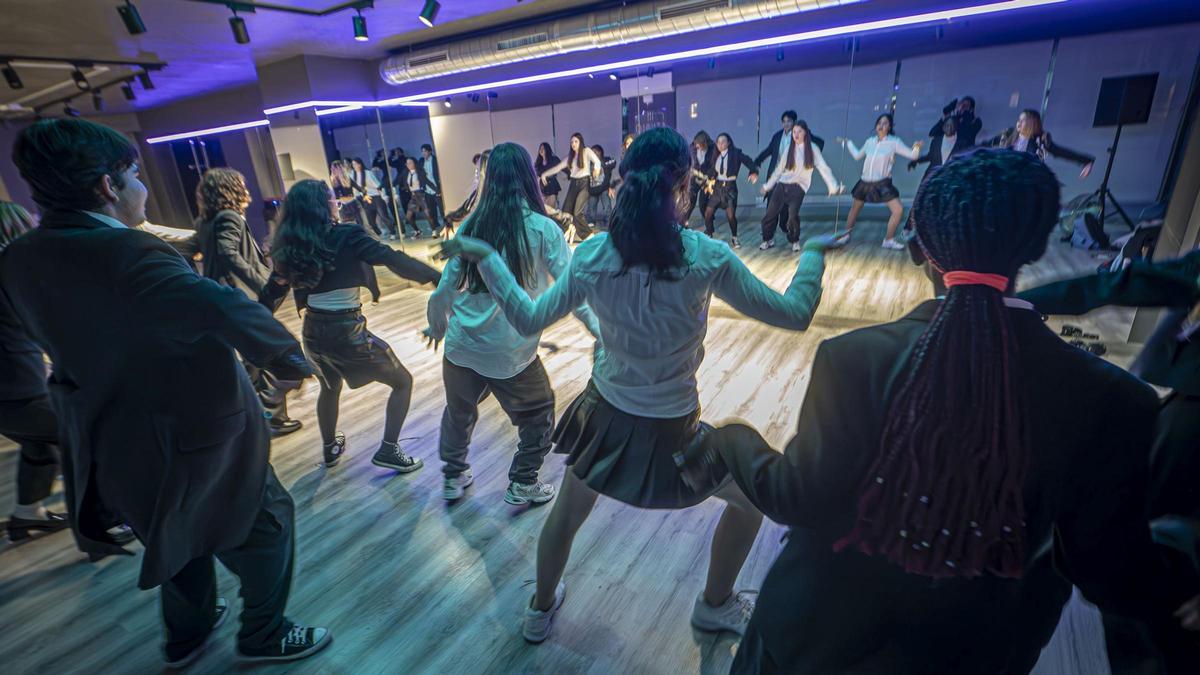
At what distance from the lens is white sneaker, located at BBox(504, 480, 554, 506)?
253 cm

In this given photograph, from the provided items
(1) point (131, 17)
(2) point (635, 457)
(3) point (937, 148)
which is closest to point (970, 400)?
(2) point (635, 457)

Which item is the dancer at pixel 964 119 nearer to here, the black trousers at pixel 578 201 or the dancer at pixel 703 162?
the dancer at pixel 703 162

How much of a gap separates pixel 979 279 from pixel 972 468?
270 mm

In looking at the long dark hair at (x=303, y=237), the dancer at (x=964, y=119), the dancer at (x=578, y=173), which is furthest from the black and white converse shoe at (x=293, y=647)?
the dancer at (x=964, y=119)

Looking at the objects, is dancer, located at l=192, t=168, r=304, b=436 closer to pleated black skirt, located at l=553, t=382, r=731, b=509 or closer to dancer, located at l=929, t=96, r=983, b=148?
pleated black skirt, located at l=553, t=382, r=731, b=509

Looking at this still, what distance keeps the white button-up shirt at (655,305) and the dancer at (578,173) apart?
4.70 meters

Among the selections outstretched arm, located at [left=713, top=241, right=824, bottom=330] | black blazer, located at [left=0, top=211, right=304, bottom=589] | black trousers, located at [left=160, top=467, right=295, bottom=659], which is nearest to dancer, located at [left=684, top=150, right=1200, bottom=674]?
outstretched arm, located at [left=713, top=241, right=824, bottom=330]

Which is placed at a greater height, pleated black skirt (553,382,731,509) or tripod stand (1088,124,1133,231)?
tripod stand (1088,124,1133,231)

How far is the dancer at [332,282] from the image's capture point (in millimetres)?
2273

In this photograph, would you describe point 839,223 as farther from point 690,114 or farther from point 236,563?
point 236,563

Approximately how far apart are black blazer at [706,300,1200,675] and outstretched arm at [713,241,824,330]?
465mm

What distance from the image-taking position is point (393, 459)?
2859mm

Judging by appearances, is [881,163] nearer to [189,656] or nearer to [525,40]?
[525,40]

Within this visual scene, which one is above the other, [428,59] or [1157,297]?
[428,59]
